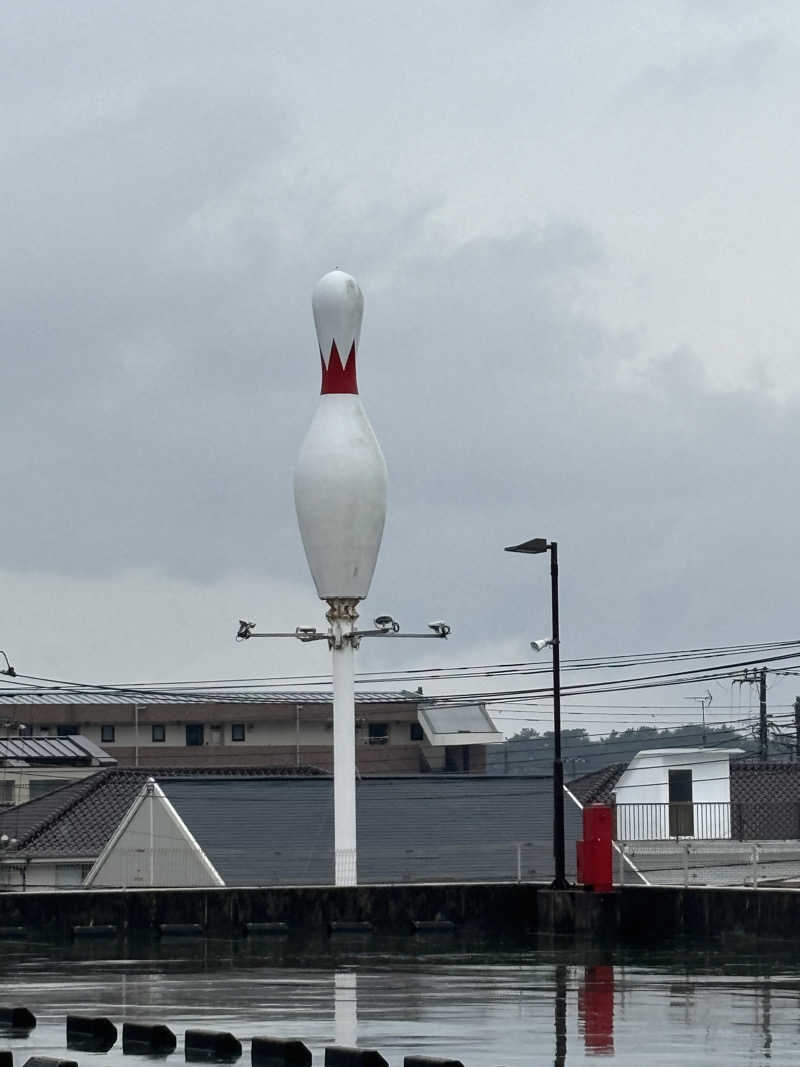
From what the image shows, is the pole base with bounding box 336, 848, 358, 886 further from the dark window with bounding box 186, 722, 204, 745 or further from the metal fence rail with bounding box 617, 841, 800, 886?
the dark window with bounding box 186, 722, 204, 745

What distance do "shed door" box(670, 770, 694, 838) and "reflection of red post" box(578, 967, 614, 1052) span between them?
119 ft

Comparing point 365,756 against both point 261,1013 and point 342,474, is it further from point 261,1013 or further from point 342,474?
point 261,1013

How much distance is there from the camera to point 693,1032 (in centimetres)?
1856

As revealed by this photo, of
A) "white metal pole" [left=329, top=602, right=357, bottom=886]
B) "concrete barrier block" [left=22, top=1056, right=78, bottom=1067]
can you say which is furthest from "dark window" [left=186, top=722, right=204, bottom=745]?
"concrete barrier block" [left=22, top=1056, right=78, bottom=1067]

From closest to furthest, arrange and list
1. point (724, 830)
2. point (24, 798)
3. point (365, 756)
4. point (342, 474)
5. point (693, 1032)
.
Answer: point (693, 1032), point (342, 474), point (724, 830), point (24, 798), point (365, 756)

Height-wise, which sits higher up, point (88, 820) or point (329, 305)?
point (329, 305)

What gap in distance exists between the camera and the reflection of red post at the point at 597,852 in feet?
110

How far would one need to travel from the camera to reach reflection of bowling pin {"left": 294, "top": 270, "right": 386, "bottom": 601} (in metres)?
42.7

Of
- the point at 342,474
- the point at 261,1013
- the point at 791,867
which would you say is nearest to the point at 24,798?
the point at 791,867

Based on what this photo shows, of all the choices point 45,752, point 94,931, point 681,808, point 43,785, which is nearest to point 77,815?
point 681,808

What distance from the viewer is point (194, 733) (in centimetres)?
10500

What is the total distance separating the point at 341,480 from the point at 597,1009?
2276 centimetres

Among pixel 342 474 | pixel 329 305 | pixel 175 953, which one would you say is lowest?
pixel 175 953

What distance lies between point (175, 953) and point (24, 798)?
51.3 m
